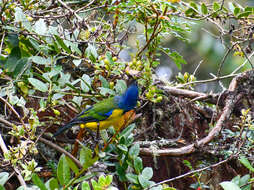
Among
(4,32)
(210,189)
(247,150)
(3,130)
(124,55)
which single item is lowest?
(210,189)

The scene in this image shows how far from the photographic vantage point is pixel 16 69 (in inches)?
67.7

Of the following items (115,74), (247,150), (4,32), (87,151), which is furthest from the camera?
(115,74)

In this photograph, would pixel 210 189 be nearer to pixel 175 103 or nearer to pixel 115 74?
pixel 175 103

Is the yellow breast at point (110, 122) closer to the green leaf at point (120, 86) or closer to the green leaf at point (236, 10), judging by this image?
the green leaf at point (120, 86)

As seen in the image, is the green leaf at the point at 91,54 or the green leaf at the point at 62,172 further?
the green leaf at the point at 91,54

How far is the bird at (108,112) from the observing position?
1.81m

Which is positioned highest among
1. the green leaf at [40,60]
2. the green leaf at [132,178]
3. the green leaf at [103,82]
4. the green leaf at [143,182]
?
the green leaf at [40,60]

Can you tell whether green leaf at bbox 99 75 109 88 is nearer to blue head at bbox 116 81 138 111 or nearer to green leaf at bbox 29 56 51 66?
blue head at bbox 116 81 138 111

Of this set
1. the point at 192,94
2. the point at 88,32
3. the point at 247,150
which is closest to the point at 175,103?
the point at 192,94

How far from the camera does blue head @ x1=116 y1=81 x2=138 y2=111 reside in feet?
5.92

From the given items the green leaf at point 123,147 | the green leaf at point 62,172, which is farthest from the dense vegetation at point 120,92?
the green leaf at point 62,172

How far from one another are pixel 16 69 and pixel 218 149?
3.54ft

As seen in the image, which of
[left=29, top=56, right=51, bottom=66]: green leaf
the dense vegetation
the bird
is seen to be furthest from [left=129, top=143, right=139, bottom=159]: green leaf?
[left=29, top=56, right=51, bottom=66]: green leaf

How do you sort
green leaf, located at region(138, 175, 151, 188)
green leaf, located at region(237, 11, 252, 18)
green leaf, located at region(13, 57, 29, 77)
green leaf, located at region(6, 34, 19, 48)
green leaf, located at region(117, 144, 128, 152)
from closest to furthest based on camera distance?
green leaf, located at region(138, 175, 151, 188) < green leaf, located at region(117, 144, 128, 152) < green leaf, located at region(13, 57, 29, 77) < green leaf, located at region(6, 34, 19, 48) < green leaf, located at region(237, 11, 252, 18)
